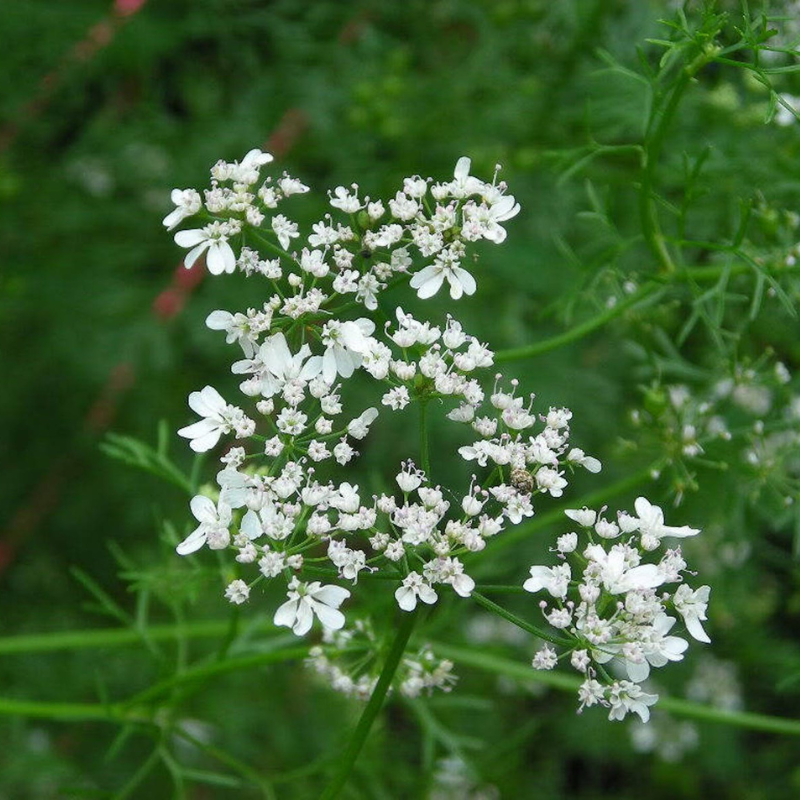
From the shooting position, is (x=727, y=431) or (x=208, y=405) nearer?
(x=208, y=405)

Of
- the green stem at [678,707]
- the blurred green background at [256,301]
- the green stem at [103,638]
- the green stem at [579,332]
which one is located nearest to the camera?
the green stem at [579,332]

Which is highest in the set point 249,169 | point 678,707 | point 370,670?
point 249,169

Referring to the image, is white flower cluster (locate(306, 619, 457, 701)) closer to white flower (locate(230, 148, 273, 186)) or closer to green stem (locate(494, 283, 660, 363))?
green stem (locate(494, 283, 660, 363))

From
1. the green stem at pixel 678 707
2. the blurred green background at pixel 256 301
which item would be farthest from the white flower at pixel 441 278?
the blurred green background at pixel 256 301

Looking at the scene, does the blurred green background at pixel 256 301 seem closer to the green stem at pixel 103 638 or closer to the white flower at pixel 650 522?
the green stem at pixel 103 638

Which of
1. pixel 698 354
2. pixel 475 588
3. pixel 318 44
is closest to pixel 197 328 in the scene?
pixel 318 44

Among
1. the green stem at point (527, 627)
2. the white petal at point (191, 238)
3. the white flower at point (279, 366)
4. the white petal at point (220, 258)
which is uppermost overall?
the white petal at point (191, 238)

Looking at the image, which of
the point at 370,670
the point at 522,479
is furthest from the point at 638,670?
the point at 370,670

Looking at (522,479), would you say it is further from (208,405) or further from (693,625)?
(208,405)
